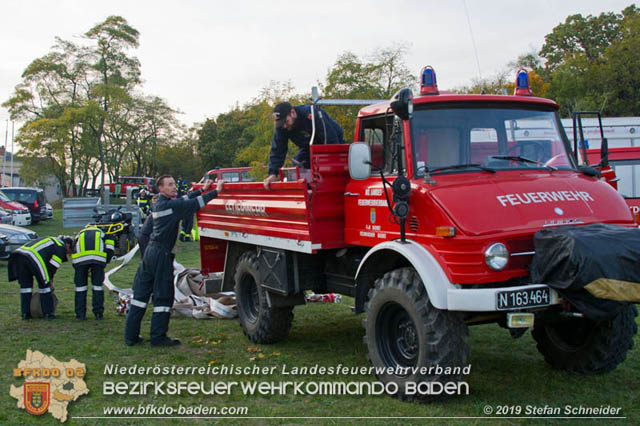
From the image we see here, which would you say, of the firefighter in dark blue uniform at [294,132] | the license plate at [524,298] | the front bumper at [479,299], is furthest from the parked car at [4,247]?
the license plate at [524,298]

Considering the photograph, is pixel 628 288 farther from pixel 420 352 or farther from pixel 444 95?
pixel 444 95

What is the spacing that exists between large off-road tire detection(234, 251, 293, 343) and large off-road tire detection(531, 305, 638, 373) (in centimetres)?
289

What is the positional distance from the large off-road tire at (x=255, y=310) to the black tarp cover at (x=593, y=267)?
361 centimetres

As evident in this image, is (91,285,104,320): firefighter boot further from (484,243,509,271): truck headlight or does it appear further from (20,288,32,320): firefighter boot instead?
(484,243,509,271): truck headlight

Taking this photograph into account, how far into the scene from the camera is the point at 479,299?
4.31 m

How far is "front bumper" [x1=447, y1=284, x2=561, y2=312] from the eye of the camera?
169 inches

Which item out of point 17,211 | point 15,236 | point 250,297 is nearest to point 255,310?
point 250,297

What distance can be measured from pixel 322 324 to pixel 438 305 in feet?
14.3

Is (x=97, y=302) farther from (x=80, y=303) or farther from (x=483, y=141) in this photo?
(x=483, y=141)

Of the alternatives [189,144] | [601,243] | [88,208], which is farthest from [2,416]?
[189,144]

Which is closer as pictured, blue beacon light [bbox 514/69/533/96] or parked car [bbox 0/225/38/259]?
blue beacon light [bbox 514/69/533/96]

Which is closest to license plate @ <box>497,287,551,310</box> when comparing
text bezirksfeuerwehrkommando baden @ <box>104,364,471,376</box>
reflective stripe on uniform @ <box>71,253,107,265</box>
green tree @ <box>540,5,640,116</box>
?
text bezirksfeuerwehrkommando baden @ <box>104,364,471,376</box>

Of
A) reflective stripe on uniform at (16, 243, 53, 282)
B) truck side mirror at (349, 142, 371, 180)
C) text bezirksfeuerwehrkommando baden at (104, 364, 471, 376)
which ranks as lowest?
text bezirksfeuerwehrkommando baden at (104, 364, 471, 376)

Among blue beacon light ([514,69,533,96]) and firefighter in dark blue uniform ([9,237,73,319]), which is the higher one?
blue beacon light ([514,69,533,96])
